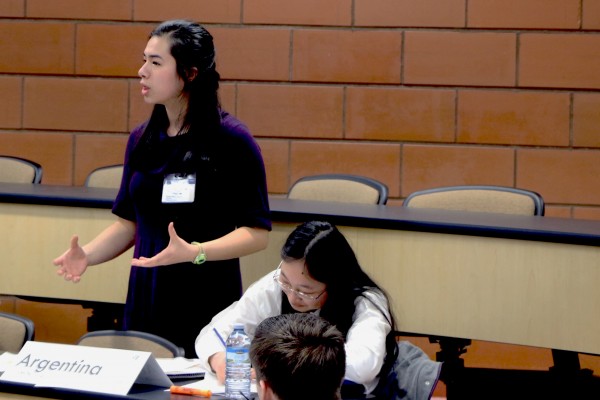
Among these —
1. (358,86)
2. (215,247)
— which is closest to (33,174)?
(358,86)

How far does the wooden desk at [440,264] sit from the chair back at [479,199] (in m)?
0.27

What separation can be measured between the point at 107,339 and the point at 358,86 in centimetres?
294

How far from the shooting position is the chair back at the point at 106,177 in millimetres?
4297

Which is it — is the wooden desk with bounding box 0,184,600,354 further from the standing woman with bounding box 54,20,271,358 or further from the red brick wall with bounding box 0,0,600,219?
the red brick wall with bounding box 0,0,600,219

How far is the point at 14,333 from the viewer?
8.19 feet

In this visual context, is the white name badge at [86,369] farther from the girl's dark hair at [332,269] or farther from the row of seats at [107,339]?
the girl's dark hair at [332,269]

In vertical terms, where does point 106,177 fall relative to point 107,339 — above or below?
above

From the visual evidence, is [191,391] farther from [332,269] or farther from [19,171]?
[19,171]

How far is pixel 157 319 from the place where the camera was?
2541 mm

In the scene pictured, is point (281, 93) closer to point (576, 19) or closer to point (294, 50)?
point (294, 50)

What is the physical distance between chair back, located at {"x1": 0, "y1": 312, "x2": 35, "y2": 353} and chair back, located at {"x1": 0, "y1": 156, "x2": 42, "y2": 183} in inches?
75.4

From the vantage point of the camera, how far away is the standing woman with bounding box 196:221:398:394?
7.13 ft

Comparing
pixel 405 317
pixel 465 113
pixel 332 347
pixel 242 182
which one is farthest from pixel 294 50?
pixel 332 347

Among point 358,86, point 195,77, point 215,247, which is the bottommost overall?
point 215,247
